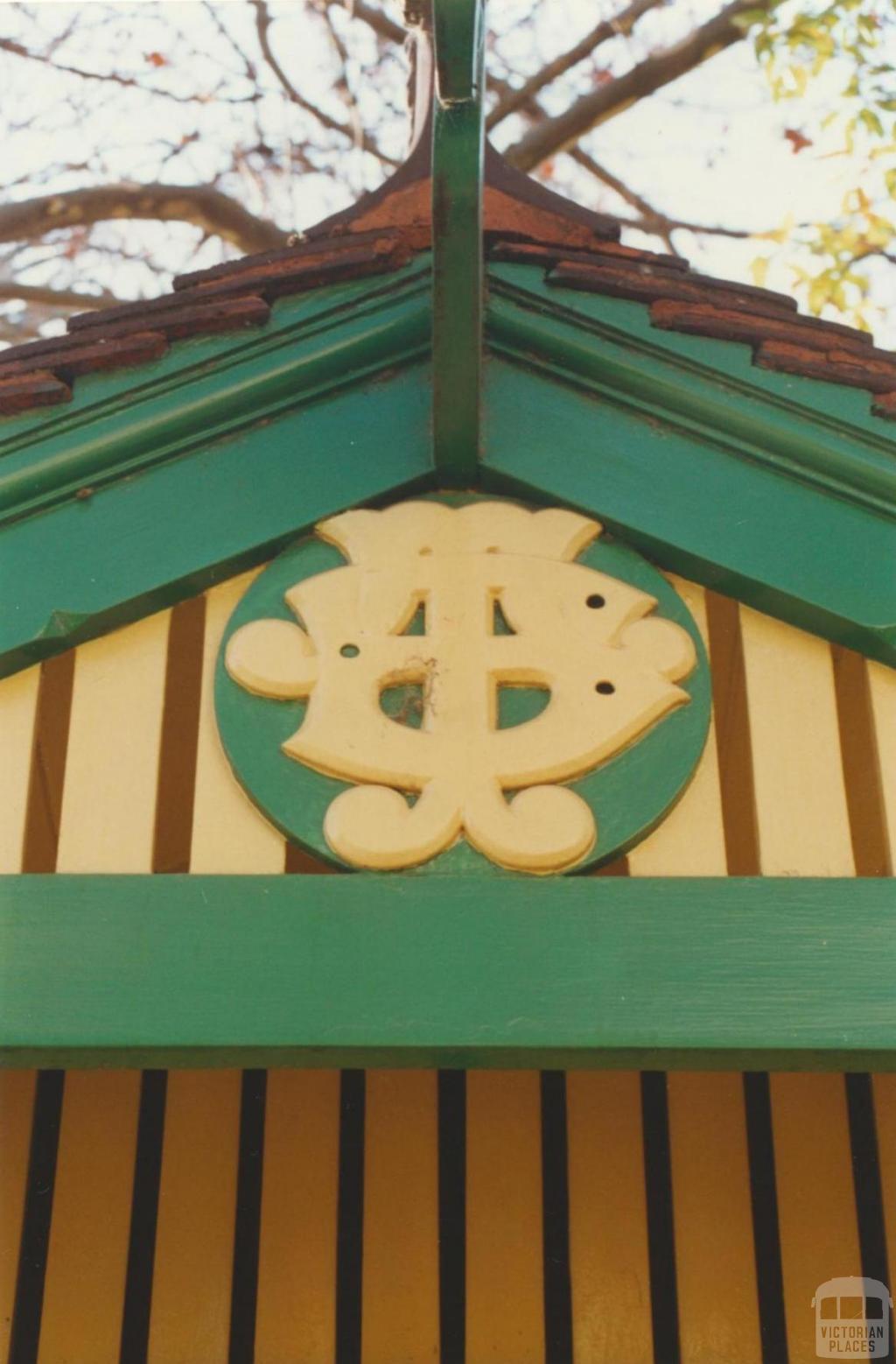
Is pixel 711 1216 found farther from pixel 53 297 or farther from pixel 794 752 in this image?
pixel 53 297

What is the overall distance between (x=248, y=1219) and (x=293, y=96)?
620 cm

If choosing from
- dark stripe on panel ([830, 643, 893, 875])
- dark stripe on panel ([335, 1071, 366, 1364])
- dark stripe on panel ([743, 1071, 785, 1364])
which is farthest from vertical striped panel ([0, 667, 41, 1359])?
dark stripe on panel ([743, 1071, 785, 1364])

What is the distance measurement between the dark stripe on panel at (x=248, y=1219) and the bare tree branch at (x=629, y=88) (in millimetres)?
5332

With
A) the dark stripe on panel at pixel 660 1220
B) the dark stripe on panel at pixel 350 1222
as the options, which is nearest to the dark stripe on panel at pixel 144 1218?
the dark stripe on panel at pixel 350 1222

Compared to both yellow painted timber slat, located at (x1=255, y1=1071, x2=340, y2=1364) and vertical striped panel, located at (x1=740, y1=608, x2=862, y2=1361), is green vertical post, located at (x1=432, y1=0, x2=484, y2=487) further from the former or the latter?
yellow painted timber slat, located at (x1=255, y1=1071, x2=340, y2=1364)

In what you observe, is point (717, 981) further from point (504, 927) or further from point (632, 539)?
point (632, 539)

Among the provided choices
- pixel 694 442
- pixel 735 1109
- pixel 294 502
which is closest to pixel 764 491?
pixel 694 442

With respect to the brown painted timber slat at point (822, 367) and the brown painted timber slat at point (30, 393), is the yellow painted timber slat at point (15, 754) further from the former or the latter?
the brown painted timber slat at point (822, 367)

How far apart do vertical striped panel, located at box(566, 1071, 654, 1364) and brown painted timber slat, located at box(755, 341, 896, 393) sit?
4.34 ft

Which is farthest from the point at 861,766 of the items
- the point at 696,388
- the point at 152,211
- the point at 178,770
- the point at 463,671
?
the point at 152,211

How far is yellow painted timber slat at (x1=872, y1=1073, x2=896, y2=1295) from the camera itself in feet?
9.39

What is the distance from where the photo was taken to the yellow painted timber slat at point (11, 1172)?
280cm

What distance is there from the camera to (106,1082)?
296cm

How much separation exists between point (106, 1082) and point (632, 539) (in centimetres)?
142
